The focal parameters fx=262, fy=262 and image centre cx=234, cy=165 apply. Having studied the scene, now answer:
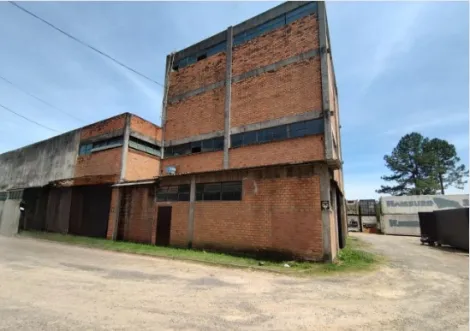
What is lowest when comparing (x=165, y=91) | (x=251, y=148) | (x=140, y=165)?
(x=140, y=165)

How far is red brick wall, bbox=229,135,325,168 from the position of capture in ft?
46.5

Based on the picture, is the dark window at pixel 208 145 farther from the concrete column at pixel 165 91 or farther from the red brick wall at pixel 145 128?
the red brick wall at pixel 145 128

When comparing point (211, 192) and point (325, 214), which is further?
point (211, 192)

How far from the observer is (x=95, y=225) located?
17969 millimetres

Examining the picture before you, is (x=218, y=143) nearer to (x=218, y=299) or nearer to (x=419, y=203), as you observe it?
(x=218, y=299)

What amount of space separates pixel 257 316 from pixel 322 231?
18.9ft

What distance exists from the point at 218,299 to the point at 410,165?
46338 millimetres

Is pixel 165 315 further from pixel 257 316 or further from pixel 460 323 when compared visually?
pixel 460 323

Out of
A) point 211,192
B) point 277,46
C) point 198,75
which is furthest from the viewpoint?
point 198,75

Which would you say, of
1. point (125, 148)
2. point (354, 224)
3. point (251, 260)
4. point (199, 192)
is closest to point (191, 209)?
point (199, 192)

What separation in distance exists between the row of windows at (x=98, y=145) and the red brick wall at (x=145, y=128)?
1.41 m

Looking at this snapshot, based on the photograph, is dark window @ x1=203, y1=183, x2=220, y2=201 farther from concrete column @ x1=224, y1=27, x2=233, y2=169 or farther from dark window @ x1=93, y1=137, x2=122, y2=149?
dark window @ x1=93, y1=137, x2=122, y2=149

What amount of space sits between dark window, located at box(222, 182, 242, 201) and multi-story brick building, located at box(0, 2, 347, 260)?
54 millimetres

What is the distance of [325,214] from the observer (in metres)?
9.70
